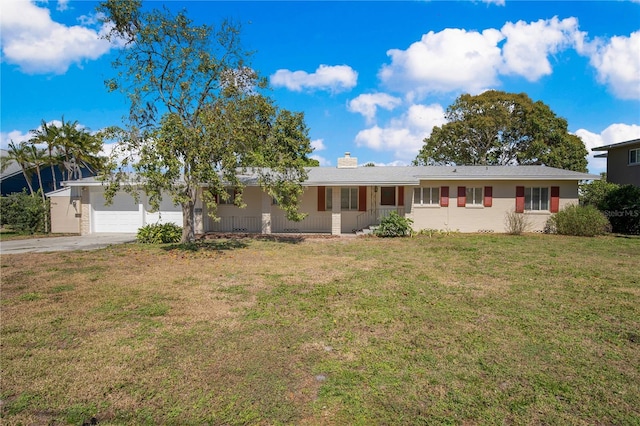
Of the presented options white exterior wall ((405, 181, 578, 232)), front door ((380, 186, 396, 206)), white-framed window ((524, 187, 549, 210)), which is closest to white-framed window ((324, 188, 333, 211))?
front door ((380, 186, 396, 206))

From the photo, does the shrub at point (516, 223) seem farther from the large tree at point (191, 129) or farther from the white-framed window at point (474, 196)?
the large tree at point (191, 129)

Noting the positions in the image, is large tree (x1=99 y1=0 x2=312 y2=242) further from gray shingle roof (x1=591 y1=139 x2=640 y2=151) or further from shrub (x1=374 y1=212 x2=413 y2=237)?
gray shingle roof (x1=591 y1=139 x2=640 y2=151)

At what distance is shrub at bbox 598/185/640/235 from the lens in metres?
17.3

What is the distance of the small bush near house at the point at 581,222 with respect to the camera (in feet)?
53.2

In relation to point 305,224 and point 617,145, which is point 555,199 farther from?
point 305,224

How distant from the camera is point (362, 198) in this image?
18.3 meters

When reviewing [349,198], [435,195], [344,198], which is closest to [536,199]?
[435,195]

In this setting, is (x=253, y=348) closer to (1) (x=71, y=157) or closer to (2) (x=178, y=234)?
(2) (x=178, y=234)

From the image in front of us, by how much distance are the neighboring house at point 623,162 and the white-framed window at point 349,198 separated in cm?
1577

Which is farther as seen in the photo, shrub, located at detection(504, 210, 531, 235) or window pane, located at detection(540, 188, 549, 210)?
window pane, located at detection(540, 188, 549, 210)

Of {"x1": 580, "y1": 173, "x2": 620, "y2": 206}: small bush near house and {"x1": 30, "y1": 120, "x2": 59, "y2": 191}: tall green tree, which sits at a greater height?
{"x1": 30, "y1": 120, "x2": 59, "y2": 191}: tall green tree

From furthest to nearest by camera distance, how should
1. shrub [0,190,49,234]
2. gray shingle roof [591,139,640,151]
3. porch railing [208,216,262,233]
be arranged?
gray shingle roof [591,139,640,151]
shrub [0,190,49,234]
porch railing [208,216,262,233]

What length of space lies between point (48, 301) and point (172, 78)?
963 cm

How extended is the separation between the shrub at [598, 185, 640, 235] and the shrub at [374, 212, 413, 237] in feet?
34.4
